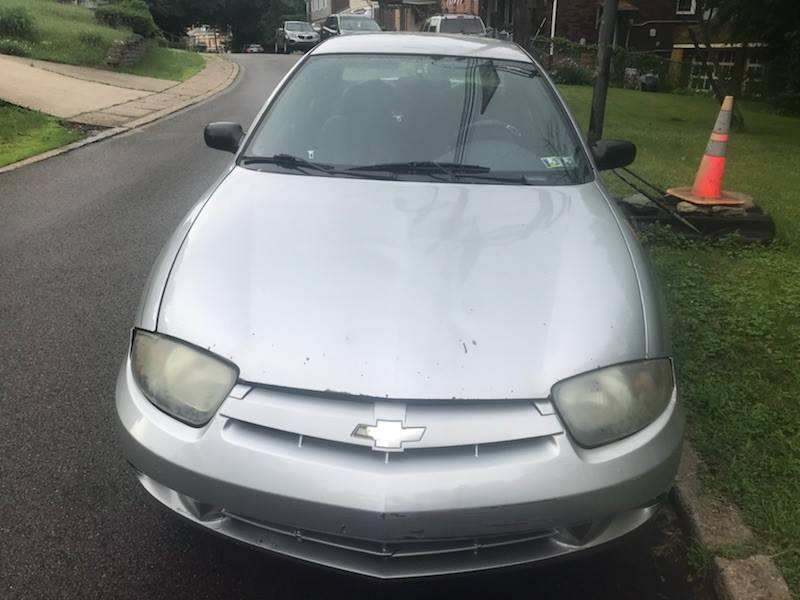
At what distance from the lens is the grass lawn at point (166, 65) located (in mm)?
16625

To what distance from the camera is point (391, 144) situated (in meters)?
3.23

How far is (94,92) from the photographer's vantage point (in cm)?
1309

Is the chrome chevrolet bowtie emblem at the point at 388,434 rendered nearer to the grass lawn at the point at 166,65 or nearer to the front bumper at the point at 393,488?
the front bumper at the point at 393,488

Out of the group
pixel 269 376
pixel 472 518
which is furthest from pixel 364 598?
pixel 269 376

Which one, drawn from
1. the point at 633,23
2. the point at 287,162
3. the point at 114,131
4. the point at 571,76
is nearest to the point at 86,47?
the point at 114,131

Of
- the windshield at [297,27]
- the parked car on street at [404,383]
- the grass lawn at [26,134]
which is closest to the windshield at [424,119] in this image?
the parked car on street at [404,383]

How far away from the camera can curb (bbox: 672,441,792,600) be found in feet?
7.36

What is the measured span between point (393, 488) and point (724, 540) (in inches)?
52.0

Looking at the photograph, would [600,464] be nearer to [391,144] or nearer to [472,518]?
[472,518]

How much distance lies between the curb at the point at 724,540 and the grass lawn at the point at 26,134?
8.01 meters

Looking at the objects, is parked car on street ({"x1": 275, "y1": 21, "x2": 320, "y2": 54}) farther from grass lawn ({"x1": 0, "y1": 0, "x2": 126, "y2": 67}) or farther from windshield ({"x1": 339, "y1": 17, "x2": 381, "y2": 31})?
grass lawn ({"x1": 0, "y1": 0, "x2": 126, "y2": 67})

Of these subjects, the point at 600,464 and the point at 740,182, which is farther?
the point at 740,182

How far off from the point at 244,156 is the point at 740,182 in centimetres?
645

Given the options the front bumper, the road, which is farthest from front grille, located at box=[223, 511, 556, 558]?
the road
